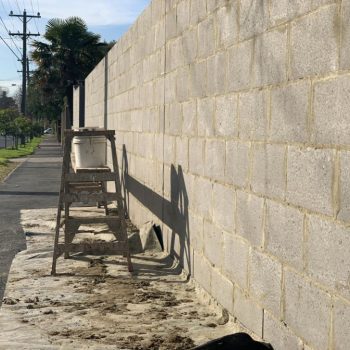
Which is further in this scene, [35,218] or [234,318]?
[35,218]

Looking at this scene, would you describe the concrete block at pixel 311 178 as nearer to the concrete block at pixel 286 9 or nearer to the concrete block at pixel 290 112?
the concrete block at pixel 290 112

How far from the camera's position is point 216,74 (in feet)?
18.4

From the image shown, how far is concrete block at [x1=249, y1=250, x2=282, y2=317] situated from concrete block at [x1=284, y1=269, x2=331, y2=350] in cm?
13

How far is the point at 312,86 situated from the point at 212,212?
222 centimetres

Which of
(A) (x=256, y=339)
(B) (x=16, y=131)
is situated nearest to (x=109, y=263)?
(A) (x=256, y=339)

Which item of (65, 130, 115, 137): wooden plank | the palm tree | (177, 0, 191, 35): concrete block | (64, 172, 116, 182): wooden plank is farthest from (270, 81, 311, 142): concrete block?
the palm tree

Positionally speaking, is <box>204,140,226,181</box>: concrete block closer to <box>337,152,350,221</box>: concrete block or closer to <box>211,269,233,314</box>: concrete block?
<box>211,269,233,314</box>: concrete block

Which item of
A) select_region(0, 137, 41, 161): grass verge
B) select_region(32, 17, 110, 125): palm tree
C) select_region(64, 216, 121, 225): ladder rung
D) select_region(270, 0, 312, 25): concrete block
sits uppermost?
select_region(32, 17, 110, 125): palm tree

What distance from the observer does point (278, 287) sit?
415cm

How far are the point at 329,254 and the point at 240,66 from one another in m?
1.95

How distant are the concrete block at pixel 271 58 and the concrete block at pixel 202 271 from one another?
191cm

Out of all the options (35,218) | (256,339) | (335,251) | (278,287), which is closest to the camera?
(335,251)

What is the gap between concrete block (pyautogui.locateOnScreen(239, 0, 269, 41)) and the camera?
4449mm

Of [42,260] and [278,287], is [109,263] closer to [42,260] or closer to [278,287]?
[42,260]
